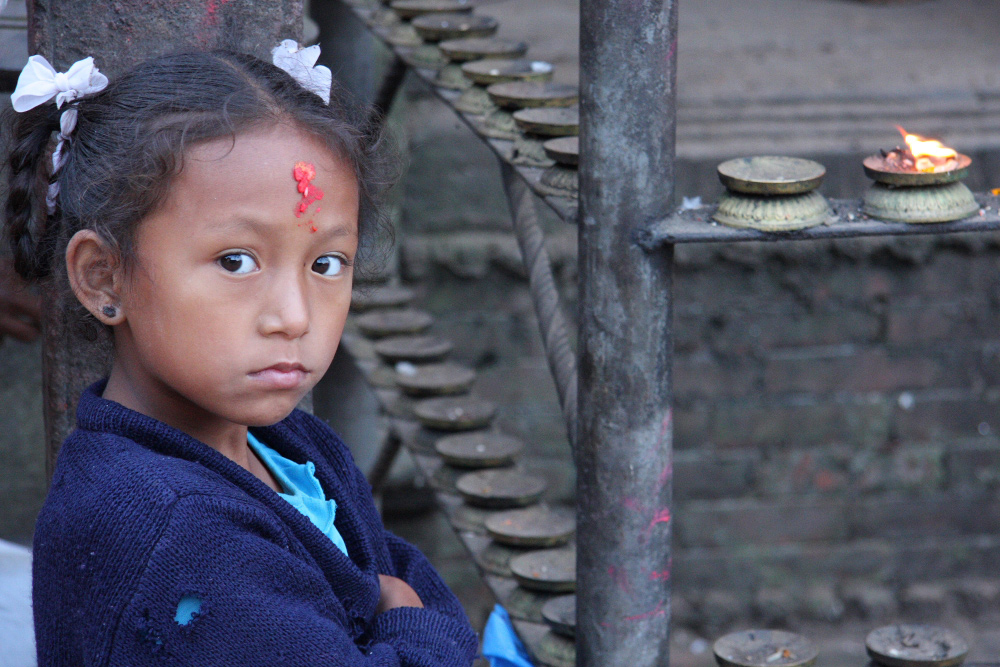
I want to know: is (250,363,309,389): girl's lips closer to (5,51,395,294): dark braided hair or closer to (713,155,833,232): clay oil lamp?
(5,51,395,294): dark braided hair

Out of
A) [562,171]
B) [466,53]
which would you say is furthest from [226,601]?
[466,53]

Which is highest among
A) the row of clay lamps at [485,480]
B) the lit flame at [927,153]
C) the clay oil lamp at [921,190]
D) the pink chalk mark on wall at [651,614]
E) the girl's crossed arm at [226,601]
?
the lit flame at [927,153]

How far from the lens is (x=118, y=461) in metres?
1.15

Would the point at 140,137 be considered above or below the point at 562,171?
above

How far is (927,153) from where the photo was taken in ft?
4.58

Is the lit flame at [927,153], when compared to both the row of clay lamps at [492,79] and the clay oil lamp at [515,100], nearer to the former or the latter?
the row of clay lamps at [492,79]

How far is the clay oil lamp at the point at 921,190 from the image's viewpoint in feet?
4.45

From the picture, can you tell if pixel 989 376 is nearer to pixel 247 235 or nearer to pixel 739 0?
pixel 739 0

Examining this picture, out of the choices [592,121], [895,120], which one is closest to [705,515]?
[895,120]

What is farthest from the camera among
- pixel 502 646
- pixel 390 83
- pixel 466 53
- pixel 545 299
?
pixel 390 83

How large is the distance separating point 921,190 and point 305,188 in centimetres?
71

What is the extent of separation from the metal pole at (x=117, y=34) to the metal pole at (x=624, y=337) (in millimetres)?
487

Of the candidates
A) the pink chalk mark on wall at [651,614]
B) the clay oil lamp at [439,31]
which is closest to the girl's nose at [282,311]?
the pink chalk mark on wall at [651,614]

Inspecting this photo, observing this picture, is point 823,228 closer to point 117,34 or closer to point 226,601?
point 226,601
